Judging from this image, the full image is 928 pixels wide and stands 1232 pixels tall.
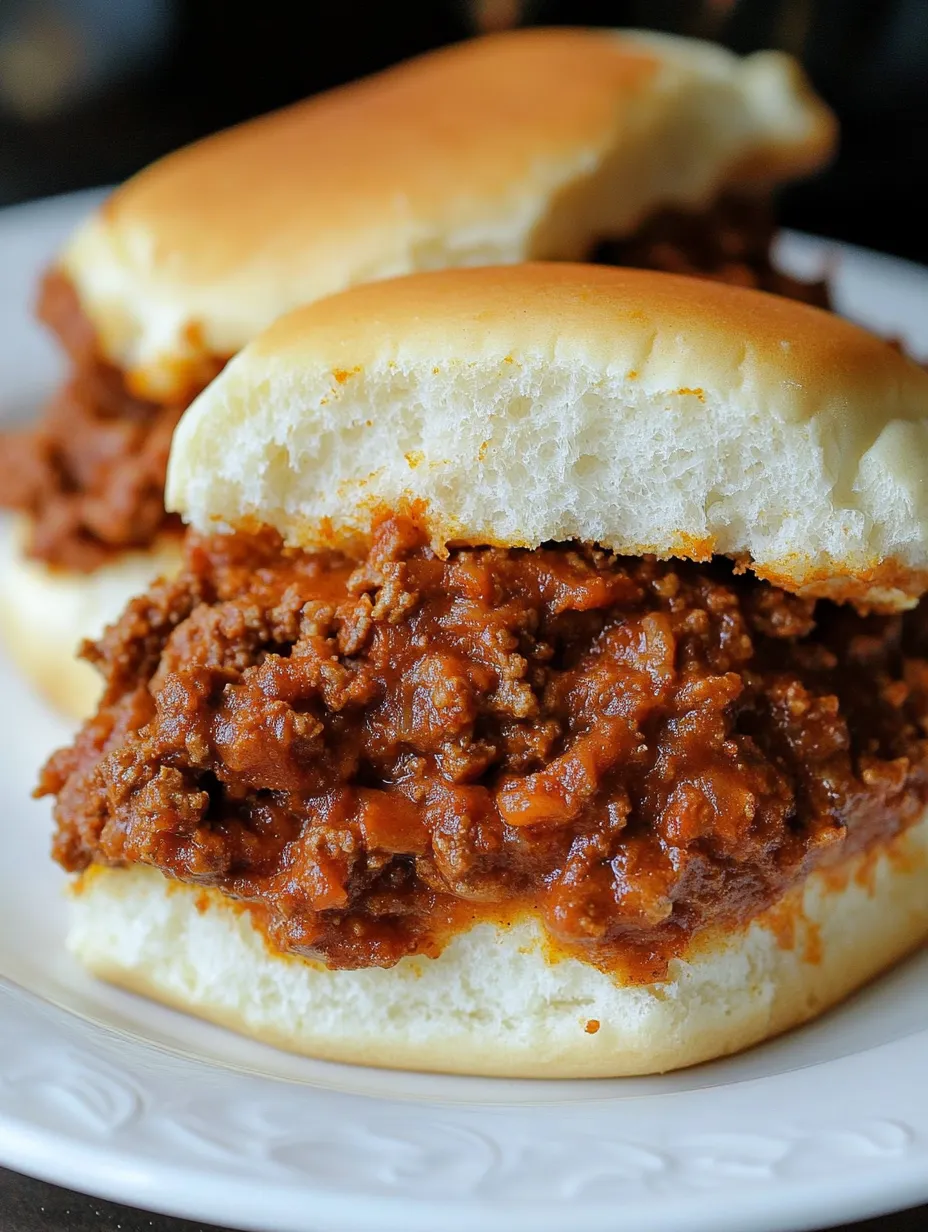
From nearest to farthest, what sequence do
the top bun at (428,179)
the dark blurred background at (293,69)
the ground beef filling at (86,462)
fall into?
the top bun at (428,179), the ground beef filling at (86,462), the dark blurred background at (293,69)

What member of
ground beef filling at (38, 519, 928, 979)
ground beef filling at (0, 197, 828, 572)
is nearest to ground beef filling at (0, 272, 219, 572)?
ground beef filling at (0, 197, 828, 572)

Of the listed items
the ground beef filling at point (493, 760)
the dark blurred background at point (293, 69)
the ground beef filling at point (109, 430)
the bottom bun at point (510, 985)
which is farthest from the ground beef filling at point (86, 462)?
the dark blurred background at point (293, 69)

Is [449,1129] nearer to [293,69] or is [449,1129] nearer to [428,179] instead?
[428,179]

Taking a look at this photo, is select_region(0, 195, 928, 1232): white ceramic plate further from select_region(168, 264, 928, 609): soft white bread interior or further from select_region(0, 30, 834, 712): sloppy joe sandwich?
select_region(0, 30, 834, 712): sloppy joe sandwich

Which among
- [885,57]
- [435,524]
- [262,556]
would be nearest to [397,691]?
[435,524]

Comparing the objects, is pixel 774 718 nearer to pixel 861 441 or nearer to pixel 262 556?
pixel 861 441

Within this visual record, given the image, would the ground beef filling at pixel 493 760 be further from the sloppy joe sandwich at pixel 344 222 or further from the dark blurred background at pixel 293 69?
the dark blurred background at pixel 293 69

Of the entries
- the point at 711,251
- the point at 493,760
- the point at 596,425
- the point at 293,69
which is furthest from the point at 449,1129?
the point at 293,69

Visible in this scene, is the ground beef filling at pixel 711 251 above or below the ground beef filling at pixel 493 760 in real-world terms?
above
